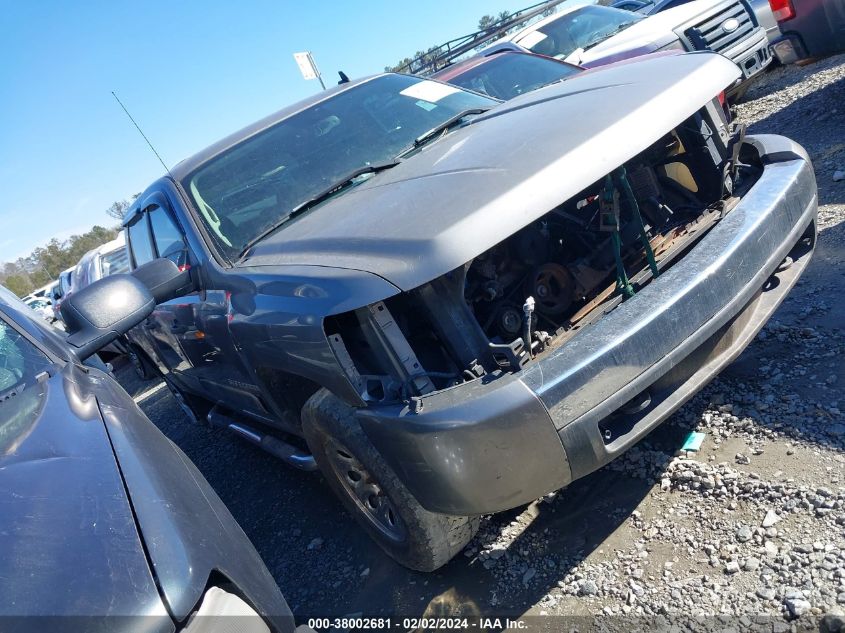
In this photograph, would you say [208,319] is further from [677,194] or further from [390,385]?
[677,194]

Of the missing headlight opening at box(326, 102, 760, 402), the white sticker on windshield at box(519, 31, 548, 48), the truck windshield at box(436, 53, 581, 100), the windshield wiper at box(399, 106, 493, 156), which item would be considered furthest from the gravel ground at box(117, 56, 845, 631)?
the white sticker on windshield at box(519, 31, 548, 48)

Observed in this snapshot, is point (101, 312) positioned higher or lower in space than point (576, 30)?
higher

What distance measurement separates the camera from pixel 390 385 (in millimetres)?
1886

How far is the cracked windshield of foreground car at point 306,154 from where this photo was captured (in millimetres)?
2830

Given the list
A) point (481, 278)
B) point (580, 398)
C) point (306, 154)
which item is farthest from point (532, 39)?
point (580, 398)

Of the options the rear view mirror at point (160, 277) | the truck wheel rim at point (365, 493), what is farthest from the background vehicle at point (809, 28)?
the rear view mirror at point (160, 277)

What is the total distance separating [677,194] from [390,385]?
1.75 meters

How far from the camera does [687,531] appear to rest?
83.1 inches

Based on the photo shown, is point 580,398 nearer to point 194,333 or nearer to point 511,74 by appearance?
point 194,333

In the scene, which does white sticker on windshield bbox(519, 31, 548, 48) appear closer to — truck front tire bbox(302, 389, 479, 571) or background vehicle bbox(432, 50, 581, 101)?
background vehicle bbox(432, 50, 581, 101)

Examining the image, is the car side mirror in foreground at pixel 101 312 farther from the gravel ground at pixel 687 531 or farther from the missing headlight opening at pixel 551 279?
the gravel ground at pixel 687 531

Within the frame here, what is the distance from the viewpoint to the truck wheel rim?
2.28 meters

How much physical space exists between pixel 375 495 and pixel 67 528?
134cm

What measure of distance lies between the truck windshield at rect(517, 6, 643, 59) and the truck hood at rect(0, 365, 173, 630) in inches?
292
